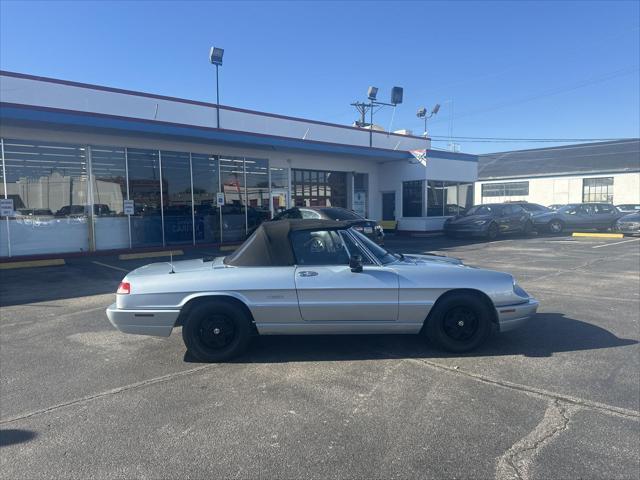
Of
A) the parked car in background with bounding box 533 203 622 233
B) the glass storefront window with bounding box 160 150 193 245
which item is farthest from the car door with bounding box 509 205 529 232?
the glass storefront window with bounding box 160 150 193 245

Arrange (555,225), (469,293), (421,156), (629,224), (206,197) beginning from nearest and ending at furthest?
(469,293)
(206,197)
(629,224)
(421,156)
(555,225)

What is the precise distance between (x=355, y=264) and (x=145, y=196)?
12.3m

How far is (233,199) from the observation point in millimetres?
17281

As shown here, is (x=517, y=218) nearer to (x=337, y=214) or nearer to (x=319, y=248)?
(x=337, y=214)

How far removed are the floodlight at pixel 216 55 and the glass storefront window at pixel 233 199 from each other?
4480mm

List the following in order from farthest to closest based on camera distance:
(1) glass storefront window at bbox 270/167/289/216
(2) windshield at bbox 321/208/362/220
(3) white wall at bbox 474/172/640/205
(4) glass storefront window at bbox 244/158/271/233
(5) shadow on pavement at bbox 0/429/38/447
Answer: (3) white wall at bbox 474/172/640/205, (1) glass storefront window at bbox 270/167/289/216, (4) glass storefront window at bbox 244/158/271/233, (2) windshield at bbox 321/208/362/220, (5) shadow on pavement at bbox 0/429/38/447

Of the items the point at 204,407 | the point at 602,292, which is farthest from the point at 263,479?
the point at 602,292

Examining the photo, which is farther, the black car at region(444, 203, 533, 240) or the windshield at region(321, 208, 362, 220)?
the black car at region(444, 203, 533, 240)

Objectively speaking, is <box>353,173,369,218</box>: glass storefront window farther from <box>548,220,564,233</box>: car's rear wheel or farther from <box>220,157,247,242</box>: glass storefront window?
<box>548,220,564,233</box>: car's rear wheel

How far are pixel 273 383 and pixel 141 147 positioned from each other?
12.9 meters

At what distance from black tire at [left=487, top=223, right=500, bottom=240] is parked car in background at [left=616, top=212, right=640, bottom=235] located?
20.7 ft

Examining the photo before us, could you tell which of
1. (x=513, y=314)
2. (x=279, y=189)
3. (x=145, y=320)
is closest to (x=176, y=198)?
(x=279, y=189)

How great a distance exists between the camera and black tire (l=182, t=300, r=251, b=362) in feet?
15.0

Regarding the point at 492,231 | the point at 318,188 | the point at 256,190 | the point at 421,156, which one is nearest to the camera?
the point at 256,190
